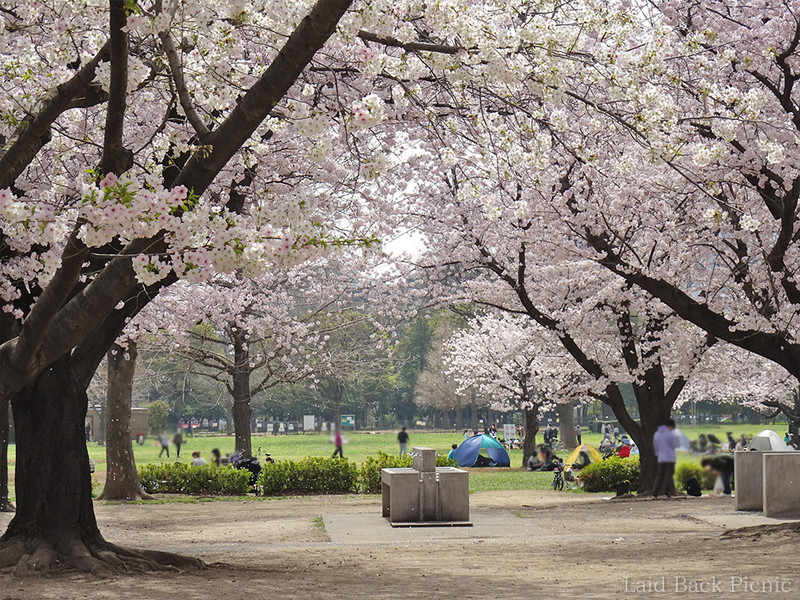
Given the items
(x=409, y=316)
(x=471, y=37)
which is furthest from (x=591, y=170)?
(x=471, y=37)

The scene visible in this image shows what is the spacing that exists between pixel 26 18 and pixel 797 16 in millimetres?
8260

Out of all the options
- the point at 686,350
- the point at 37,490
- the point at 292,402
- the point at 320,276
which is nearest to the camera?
the point at 37,490

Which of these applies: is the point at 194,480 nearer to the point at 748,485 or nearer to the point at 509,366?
the point at 748,485

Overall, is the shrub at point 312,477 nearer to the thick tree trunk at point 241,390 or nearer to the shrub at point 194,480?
the shrub at point 194,480

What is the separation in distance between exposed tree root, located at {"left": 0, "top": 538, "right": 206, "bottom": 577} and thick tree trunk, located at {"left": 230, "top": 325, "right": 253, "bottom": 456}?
577 inches

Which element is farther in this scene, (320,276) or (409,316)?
(320,276)

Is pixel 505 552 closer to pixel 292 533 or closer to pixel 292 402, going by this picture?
pixel 292 533

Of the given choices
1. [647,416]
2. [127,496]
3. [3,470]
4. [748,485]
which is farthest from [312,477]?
[748,485]

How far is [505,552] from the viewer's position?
10.5m

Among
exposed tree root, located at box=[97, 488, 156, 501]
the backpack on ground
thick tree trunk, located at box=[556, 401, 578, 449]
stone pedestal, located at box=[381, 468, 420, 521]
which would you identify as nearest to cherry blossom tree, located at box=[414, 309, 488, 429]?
thick tree trunk, located at box=[556, 401, 578, 449]

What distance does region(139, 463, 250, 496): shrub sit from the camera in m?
21.3

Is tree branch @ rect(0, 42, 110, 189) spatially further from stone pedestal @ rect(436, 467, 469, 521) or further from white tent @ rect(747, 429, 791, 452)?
white tent @ rect(747, 429, 791, 452)

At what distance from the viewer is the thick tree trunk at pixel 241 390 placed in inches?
944

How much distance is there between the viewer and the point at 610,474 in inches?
862
